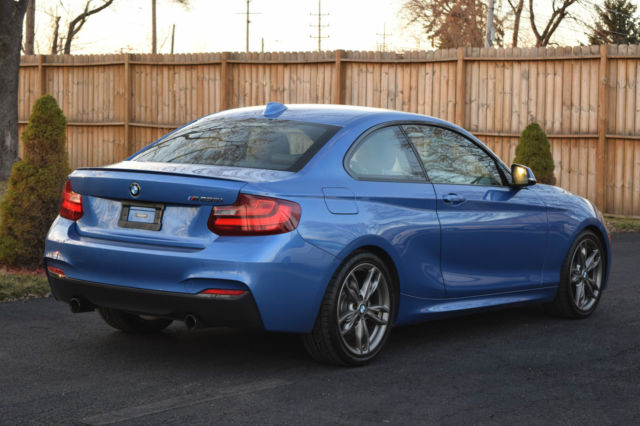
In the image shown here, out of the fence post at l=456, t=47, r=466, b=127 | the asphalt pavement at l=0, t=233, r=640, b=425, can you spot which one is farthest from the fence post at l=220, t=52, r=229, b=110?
the asphalt pavement at l=0, t=233, r=640, b=425

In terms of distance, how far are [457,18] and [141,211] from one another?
42595 mm

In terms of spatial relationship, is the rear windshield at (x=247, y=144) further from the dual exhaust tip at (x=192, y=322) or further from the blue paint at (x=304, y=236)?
the dual exhaust tip at (x=192, y=322)

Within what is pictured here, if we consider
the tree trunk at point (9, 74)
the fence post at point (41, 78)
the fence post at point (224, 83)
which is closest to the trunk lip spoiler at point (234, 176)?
the tree trunk at point (9, 74)

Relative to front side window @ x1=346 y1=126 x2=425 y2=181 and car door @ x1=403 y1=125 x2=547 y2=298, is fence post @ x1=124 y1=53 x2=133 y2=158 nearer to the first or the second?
car door @ x1=403 y1=125 x2=547 y2=298

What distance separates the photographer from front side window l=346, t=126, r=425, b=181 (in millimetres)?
5977

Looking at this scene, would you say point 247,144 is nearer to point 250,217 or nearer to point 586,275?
point 250,217

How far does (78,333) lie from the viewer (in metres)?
6.69

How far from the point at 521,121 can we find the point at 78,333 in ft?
39.7

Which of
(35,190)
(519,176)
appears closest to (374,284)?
(519,176)

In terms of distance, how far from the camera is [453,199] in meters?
6.44

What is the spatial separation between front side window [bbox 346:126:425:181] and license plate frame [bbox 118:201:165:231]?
1.18 m

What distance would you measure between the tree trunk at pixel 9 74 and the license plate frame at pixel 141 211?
12623mm

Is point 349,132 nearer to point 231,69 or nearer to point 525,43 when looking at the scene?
point 231,69

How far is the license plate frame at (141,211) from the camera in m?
5.40
